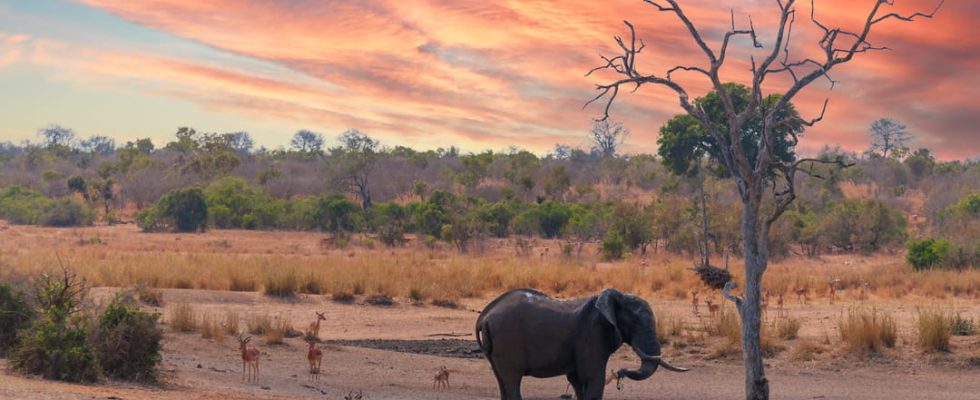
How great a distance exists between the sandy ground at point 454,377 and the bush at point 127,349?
38 cm

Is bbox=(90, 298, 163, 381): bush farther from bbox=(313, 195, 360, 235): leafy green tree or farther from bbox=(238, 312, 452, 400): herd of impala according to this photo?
bbox=(313, 195, 360, 235): leafy green tree

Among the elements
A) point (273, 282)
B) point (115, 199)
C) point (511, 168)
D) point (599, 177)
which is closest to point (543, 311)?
point (273, 282)

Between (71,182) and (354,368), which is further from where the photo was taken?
(71,182)

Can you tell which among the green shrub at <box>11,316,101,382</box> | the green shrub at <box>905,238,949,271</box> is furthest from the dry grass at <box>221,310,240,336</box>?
the green shrub at <box>905,238,949,271</box>

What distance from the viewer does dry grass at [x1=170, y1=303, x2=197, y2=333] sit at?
1859cm

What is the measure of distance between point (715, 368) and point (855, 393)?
9.07 ft

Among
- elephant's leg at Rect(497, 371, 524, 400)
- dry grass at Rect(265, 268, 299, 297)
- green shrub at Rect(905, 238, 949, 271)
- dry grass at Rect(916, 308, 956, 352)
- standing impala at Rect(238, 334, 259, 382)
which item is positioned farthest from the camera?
green shrub at Rect(905, 238, 949, 271)

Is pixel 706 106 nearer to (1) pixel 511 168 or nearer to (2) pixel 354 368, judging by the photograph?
(1) pixel 511 168

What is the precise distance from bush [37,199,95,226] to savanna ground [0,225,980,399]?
53.5 feet

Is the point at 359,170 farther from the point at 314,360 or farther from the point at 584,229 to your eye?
the point at 314,360

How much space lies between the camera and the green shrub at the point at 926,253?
32.5 m

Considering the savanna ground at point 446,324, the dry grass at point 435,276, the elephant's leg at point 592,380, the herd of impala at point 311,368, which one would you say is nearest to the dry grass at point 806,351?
the savanna ground at point 446,324

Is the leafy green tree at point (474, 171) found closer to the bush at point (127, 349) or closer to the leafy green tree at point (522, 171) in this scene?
the leafy green tree at point (522, 171)

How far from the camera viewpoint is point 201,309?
73.7 ft
